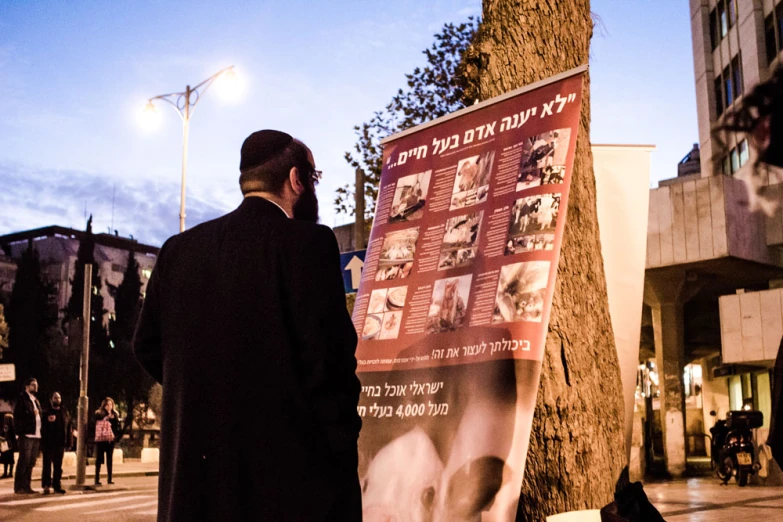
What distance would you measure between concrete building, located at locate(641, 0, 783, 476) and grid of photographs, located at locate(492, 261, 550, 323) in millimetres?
19963

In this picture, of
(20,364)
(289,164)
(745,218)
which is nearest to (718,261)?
(745,218)

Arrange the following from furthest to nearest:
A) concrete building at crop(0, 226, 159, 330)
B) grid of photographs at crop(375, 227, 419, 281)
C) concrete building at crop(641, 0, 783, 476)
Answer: concrete building at crop(0, 226, 159, 330) → concrete building at crop(641, 0, 783, 476) → grid of photographs at crop(375, 227, 419, 281)

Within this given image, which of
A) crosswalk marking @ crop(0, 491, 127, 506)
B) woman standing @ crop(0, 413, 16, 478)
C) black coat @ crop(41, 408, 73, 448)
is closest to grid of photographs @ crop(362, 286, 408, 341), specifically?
crosswalk marking @ crop(0, 491, 127, 506)

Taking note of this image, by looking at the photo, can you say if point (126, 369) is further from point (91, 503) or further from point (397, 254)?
point (397, 254)

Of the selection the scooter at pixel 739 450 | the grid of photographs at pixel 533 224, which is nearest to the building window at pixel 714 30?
the scooter at pixel 739 450

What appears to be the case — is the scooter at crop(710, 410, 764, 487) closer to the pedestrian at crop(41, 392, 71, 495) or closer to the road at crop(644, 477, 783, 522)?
the road at crop(644, 477, 783, 522)

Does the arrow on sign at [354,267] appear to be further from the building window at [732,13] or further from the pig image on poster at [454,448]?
the building window at [732,13]

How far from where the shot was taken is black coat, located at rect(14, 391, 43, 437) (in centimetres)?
1450

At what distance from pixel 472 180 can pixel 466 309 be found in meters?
0.73

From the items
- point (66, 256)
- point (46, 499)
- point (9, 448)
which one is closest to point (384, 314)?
point (46, 499)

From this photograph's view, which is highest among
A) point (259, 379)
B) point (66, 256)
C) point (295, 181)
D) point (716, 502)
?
point (66, 256)

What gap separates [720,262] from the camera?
28.0 metres

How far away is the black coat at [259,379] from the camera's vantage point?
2.52 metres

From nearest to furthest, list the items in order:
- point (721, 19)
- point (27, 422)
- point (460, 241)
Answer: point (460, 241)
point (27, 422)
point (721, 19)
